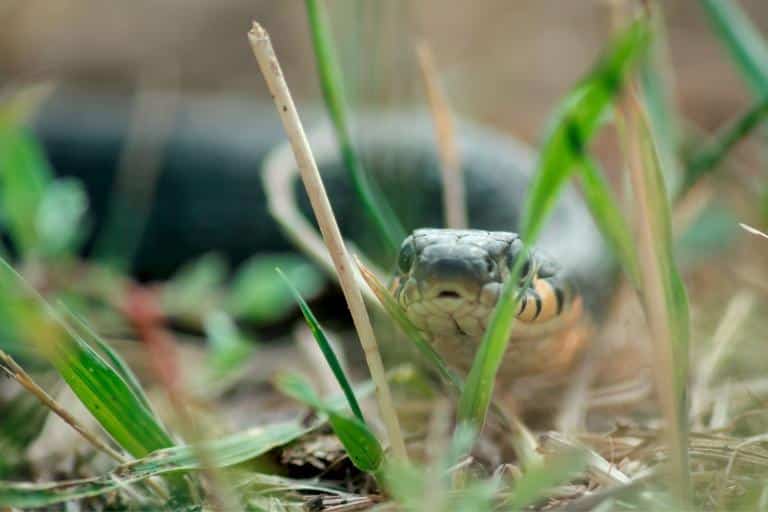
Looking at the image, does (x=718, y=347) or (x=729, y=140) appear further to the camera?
(x=729, y=140)

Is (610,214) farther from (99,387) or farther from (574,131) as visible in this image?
(99,387)

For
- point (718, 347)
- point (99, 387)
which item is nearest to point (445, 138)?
point (718, 347)

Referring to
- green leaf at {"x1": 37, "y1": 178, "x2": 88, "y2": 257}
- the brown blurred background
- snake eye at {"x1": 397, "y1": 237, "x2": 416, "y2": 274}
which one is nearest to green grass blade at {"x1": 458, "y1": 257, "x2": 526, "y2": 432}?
snake eye at {"x1": 397, "y1": 237, "x2": 416, "y2": 274}

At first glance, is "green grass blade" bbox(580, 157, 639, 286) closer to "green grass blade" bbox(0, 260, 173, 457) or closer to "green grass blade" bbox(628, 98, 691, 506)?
"green grass blade" bbox(628, 98, 691, 506)

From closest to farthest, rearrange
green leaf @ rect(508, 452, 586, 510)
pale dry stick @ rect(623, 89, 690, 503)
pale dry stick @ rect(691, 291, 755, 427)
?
green leaf @ rect(508, 452, 586, 510) → pale dry stick @ rect(623, 89, 690, 503) → pale dry stick @ rect(691, 291, 755, 427)

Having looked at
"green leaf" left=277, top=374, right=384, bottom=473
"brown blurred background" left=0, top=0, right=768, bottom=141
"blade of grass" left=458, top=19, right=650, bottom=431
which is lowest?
"green leaf" left=277, top=374, right=384, bottom=473

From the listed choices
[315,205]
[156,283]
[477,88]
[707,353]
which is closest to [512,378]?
[707,353]
